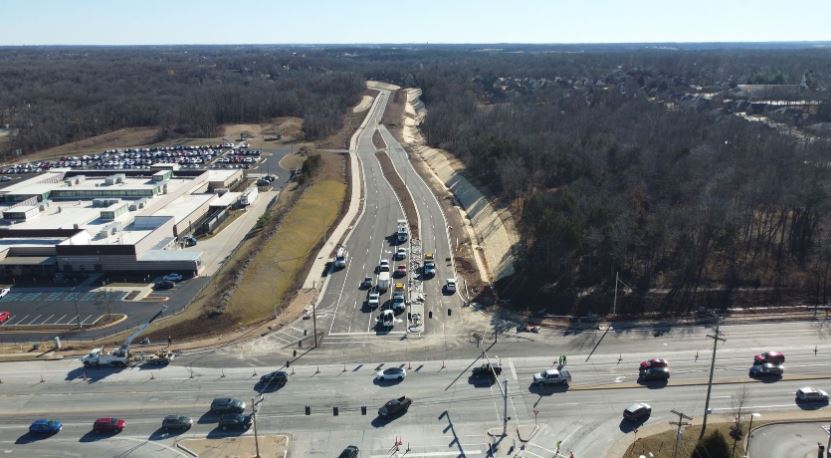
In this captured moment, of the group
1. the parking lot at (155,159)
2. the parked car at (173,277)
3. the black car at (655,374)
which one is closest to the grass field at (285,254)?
the parked car at (173,277)

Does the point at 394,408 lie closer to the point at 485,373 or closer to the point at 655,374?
the point at 485,373

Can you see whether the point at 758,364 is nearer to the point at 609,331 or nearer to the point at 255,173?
the point at 609,331

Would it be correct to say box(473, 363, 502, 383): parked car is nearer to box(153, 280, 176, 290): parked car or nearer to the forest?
the forest

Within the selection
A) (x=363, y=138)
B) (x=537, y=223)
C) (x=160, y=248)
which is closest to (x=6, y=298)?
(x=160, y=248)

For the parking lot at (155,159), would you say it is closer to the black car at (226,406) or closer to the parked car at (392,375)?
the black car at (226,406)

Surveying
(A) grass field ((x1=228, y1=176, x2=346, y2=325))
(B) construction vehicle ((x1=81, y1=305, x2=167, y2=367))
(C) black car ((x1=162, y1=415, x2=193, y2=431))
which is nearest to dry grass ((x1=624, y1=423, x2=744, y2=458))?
(C) black car ((x1=162, y1=415, x2=193, y2=431))

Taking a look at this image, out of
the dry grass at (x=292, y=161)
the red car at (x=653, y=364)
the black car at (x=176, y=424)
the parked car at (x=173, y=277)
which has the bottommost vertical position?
the black car at (x=176, y=424)
